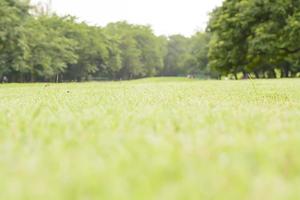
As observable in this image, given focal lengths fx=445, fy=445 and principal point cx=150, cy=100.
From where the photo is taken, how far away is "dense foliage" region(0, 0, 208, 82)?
4141cm

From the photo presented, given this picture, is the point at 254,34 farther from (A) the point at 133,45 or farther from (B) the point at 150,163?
(A) the point at 133,45

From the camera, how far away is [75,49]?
59031mm

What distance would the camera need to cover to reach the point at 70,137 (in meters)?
3.00

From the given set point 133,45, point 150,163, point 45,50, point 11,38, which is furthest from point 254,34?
point 133,45

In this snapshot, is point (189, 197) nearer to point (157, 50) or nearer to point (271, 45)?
point (271, 45)

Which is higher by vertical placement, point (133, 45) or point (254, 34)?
point (133, 45)

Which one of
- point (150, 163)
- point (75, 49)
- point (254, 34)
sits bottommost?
point (150, 163)

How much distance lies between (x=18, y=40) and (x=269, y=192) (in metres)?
40.0

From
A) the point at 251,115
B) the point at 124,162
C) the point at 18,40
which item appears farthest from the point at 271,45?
the point at 124,162

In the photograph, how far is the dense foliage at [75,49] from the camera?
4141 centimetres

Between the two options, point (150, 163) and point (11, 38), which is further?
point (11, 38)

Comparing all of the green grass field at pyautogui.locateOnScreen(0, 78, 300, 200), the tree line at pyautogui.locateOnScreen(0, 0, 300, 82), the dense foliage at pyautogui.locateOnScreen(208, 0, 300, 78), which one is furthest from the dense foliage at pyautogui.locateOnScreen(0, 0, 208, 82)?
the green grass field at pyautogui.locateOnScreen(0, 78, 300, 200)

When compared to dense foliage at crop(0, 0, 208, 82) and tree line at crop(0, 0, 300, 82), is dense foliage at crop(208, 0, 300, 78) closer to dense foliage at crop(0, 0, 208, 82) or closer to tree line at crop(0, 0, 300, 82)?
tree line at crop(0, 0, 300, 82)

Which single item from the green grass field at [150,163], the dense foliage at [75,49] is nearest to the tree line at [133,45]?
the dense foliage at [75,49]
